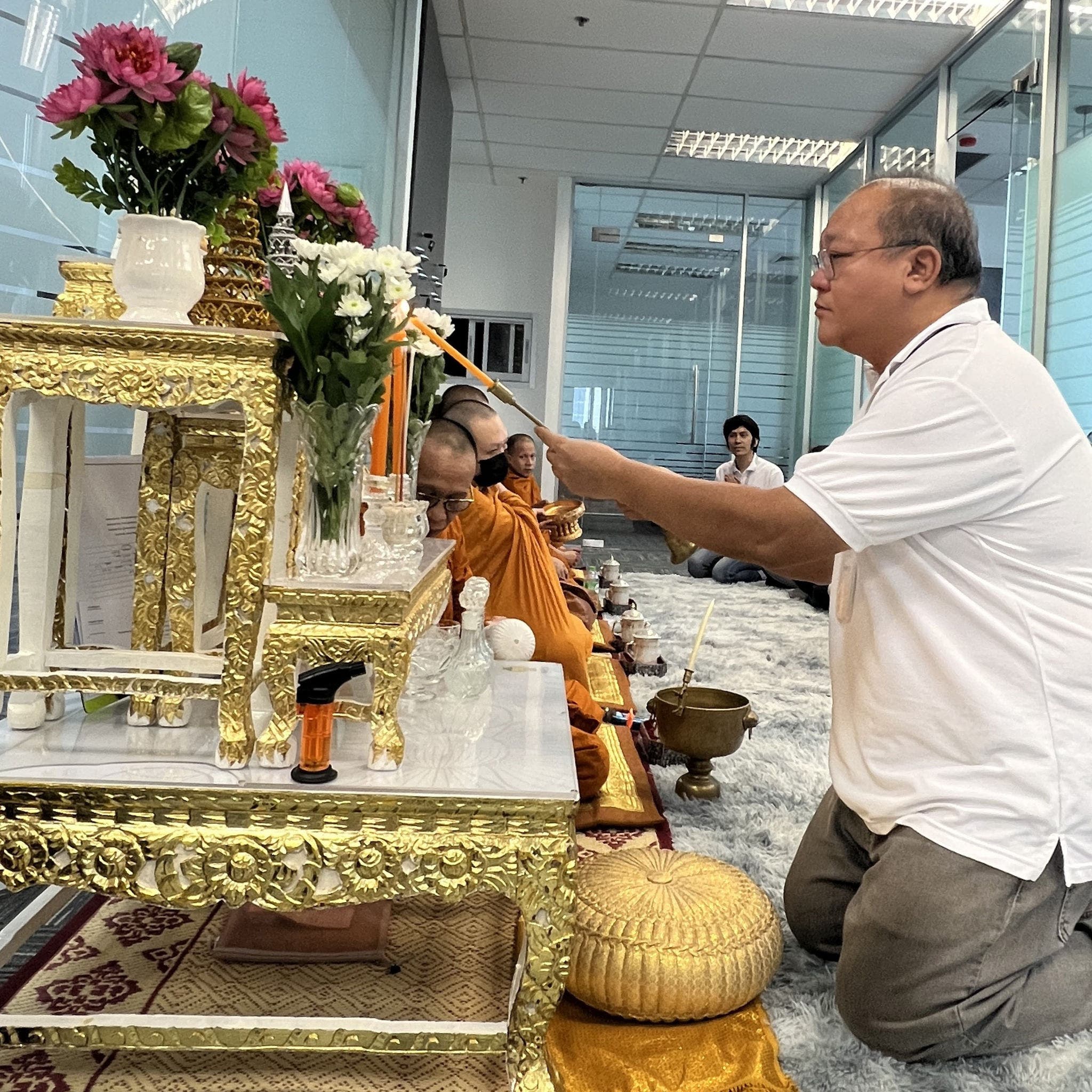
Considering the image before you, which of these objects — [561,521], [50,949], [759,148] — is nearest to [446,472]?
[50,949]

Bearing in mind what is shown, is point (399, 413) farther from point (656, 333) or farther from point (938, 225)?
point (656, 333)

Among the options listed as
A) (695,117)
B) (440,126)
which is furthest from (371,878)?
(695,117)

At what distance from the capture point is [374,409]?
1.25m

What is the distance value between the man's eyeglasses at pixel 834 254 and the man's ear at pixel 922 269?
0.02 m

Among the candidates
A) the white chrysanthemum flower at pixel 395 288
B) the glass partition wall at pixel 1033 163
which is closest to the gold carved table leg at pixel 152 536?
the white chrysanthemum flower at pixel 395 288

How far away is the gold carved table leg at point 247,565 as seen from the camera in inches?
46.2

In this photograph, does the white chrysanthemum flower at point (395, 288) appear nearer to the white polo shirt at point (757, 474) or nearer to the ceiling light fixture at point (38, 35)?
the ceiling light fixture at point (38, 35)

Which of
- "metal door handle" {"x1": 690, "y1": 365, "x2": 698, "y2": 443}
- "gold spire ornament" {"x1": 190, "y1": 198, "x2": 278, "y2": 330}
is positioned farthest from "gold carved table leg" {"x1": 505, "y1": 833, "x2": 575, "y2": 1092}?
"metal door handle" {"x1": 690, "y1": 365, "x2": 698, "y2": 443}

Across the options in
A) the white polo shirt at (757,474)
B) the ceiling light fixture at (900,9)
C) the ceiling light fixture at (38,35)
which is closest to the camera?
the ceiling light fixture at (38,35)

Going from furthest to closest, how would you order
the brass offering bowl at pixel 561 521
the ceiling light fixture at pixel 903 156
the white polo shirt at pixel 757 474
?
the white polo shirt at pixel 757 474, the ceiling light fixture at pixel 903 156, the brass offering bowl at pixel 561 521

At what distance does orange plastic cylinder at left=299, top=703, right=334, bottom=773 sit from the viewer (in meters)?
1.16

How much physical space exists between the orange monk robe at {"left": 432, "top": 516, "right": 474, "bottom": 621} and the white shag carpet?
2.25ft

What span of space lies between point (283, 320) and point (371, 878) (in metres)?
0.65

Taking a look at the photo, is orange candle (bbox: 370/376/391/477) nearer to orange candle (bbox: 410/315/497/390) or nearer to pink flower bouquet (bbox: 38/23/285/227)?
orange candle (bbox: 410/315/497/390)
